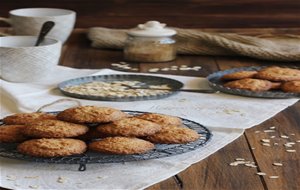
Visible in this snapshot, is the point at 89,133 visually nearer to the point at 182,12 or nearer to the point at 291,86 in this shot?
the point at 291,86

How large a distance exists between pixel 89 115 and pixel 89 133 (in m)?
0.03

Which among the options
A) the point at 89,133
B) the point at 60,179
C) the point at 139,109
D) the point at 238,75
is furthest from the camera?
the point at 238,75

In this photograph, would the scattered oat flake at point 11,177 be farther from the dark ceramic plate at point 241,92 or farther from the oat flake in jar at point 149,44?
the oat flake in jar at point 149,44

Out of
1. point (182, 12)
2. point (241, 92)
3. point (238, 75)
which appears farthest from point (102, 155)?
point (182, 12)

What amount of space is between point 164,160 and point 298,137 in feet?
0.97

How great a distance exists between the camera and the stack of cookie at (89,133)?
1.18 m

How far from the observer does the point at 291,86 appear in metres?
1.77

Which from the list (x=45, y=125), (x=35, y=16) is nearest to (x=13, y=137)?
(x=45, y=125)

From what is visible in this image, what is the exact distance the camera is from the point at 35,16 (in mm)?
2383

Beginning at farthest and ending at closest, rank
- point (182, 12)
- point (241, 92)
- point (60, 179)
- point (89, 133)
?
point (182, 12) < point (241, 92) < point (89, 133) < point (60, 179)

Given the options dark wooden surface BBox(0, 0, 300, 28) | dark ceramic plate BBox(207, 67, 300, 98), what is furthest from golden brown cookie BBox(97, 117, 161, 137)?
dark wooden surface BBox(0, 0, 300, 28)

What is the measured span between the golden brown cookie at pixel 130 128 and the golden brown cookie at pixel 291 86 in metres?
0.58

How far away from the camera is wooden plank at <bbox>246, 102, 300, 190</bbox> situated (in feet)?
3.86

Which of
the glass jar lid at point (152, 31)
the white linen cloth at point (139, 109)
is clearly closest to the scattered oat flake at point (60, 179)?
the white linen cloth at point (139, 109)
